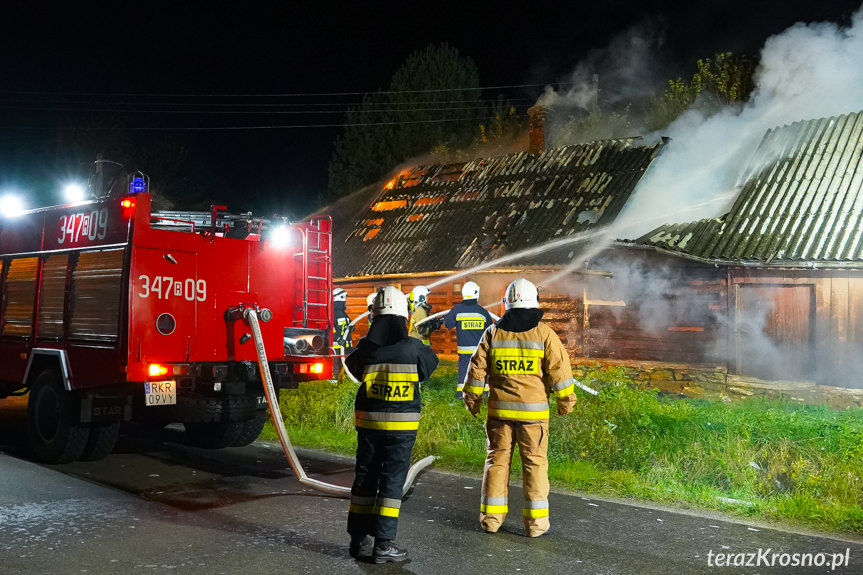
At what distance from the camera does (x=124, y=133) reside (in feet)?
160

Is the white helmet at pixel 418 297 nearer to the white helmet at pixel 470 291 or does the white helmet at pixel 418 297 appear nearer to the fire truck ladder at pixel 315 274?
the white helmet at pixel 470 291

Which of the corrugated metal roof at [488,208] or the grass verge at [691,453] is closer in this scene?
the grass verge at [691,453]

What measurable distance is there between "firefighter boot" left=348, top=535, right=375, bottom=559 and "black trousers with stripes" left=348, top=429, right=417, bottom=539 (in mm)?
38

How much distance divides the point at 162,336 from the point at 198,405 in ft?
2.72

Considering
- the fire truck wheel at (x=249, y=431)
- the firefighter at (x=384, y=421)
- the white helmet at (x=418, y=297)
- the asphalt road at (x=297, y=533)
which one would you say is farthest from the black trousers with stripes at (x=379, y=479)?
the white helmet at (x=418, y=297)

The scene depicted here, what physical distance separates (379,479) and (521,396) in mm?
1267

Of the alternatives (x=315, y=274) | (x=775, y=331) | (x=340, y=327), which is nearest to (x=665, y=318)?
(x=775, y=331)

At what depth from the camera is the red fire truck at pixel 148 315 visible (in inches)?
303

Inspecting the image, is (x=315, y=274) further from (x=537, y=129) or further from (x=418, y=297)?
(x=537, y=129)

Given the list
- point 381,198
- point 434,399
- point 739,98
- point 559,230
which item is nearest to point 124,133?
point 381,198

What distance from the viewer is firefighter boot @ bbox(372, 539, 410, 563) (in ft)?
16.1

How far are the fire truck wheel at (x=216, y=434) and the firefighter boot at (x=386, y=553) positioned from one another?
4.82 m

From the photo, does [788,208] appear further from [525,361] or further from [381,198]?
[381,198]

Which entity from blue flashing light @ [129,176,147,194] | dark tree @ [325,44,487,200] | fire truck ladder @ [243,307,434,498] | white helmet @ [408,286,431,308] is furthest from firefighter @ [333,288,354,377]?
dark tree @ [325,44,487,200]
